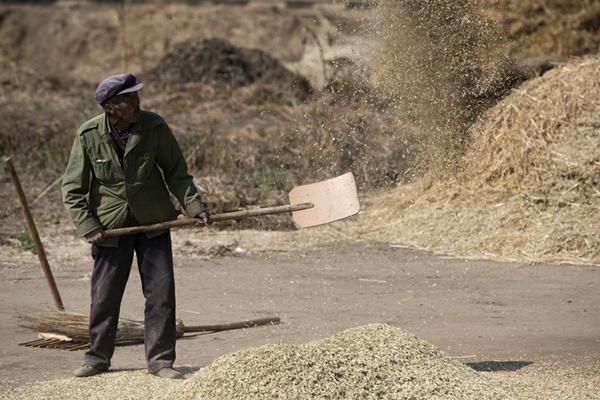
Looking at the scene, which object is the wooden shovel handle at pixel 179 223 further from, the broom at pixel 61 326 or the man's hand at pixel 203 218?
the broom at pixel 61 326

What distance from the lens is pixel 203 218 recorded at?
6258 mm

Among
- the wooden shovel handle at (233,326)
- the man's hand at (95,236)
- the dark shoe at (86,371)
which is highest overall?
the man's hand at (95,236)

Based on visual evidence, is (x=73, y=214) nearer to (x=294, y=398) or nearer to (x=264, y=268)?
(x=294, y=398)

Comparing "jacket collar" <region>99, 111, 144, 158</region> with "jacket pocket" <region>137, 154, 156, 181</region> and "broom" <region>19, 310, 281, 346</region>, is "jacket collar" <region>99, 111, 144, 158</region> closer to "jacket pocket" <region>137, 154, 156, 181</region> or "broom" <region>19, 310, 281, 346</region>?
"jacket pocket" <region>137, 154, 156, 181</region>

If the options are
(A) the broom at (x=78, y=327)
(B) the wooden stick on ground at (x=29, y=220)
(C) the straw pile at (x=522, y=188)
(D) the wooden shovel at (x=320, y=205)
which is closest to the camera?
(D) the wooden shovel at (x=320, y=205)

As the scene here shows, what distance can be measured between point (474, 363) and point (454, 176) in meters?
3.92

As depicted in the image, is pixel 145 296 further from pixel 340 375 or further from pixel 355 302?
pixel 355 302

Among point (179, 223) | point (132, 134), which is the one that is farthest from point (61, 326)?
point (132, 134)

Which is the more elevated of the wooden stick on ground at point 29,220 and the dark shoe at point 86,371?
the wooden stick on ground at point 29,220

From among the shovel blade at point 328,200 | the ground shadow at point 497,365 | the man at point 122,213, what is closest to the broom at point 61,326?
the man at point 122,213

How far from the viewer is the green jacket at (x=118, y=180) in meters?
6.21

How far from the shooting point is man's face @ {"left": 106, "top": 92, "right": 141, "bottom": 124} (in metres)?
6.09

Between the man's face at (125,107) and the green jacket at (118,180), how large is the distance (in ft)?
0.31

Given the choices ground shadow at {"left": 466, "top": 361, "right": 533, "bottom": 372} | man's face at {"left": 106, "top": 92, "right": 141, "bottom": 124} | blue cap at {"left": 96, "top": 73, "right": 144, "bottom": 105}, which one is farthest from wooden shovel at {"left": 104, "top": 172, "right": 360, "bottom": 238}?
ground shadow at {"left": 466, "top": 361, "right": 533, "bottom": 372}
